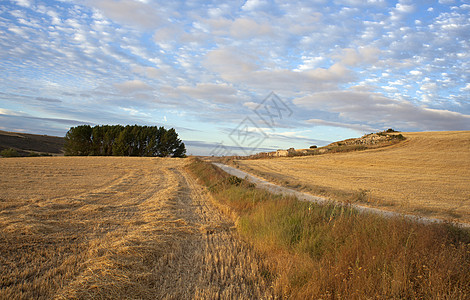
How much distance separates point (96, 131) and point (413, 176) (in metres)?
64.6

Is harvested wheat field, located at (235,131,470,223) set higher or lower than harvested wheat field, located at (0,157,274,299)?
higher

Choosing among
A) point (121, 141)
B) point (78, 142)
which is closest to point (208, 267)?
point (121, 141)

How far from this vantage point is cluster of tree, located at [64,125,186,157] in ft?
204

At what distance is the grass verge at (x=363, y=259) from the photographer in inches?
149

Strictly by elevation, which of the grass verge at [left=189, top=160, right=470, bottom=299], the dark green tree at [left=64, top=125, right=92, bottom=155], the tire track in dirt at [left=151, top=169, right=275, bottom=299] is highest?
the dark green tree at [left=64, top=125, right=92, bottom=155]

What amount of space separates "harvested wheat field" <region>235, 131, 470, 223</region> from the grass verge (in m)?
7.00

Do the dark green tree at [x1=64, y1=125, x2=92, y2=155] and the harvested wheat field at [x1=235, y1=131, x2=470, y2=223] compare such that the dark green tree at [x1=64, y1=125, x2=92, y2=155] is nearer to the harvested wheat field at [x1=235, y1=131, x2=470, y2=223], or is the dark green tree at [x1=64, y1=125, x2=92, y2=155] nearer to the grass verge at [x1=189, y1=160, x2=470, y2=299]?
the harvested wheat field at [x1=235, y1=131, x2=470, y2=223]

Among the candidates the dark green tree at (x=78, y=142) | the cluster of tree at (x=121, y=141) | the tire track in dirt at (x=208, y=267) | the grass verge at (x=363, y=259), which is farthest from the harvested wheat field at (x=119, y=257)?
the dark green tree at (x=78, y=142)

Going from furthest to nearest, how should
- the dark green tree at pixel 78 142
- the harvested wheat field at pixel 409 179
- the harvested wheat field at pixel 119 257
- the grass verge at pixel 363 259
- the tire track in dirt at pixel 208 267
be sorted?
the dark green tree at pixel 78 142 < the harvested wheat field at pixel 409 179 < the tire track in dirt at pixel 208 267 < the harvested wheat field at pixel 119 257 < the grass verge at pixel 363 259

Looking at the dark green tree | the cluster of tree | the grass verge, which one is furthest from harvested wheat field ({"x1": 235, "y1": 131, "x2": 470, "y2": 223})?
the dark green tree

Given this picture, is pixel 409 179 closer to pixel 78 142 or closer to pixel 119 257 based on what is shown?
pixel 119 257

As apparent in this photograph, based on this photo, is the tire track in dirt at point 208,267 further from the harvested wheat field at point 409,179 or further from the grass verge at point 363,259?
the harvested wheat field at point 409,179

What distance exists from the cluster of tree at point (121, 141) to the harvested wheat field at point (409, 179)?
40.8 meters

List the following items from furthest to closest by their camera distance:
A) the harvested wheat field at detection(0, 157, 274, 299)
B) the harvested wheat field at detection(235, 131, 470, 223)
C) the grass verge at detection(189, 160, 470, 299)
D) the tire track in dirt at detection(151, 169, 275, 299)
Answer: the harvested wheat field at detection(235, 131, 470, 223)
the tire track in dirt at detection(151, 169, 275, 299)
the harvested wheat field at detection(0, 157, 274, 299)
the grass verge at detection(189, 160, 470, 299)
